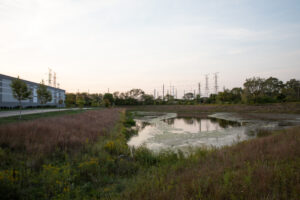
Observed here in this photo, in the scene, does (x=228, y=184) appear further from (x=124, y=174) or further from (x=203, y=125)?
(x=203, y=125)

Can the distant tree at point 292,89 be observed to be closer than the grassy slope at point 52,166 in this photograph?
No

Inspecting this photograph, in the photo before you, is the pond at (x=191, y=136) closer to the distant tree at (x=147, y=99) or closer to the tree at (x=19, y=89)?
the tree at (x=19, y=89)

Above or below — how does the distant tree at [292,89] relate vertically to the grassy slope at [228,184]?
above

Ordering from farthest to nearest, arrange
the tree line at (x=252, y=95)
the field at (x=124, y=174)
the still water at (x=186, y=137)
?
the tree line at (x=252, y=95) < the still water at (x=186, y=137) < the field at (x=124, y=174)

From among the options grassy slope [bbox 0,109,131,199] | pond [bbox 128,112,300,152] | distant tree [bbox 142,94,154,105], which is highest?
distant tree [bbox 142,94,154,105]

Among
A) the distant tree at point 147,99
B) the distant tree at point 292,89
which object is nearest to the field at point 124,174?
the distant tree at point 292,89

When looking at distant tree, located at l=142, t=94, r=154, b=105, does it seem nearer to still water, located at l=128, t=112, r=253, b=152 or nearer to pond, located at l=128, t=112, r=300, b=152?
pond, located at l=128, t=112, r=300, b=152

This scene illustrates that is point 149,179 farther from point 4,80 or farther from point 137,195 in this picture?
point 4,80

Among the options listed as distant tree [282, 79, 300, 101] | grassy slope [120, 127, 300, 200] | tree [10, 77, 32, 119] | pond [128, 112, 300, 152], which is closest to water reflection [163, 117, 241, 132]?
pond [128, 112, 300, 152]

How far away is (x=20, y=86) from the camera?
13.6m

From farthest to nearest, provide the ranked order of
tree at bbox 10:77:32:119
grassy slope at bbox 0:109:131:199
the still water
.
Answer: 1. tree at bbox 10:77:32:119
2. the still water
3. grassy slope at bbox 0:109:131:199

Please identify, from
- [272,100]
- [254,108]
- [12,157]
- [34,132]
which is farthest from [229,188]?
[272,100]

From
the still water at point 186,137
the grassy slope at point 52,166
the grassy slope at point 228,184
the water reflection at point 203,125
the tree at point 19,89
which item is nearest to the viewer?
the grassy slope at point 228,184

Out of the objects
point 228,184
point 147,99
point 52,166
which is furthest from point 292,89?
point 52,166
